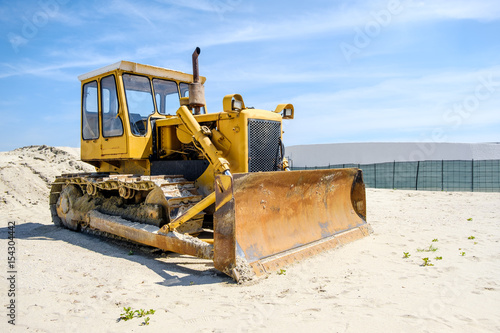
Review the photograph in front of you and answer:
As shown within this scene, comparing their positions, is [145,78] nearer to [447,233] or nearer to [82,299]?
[82,299]

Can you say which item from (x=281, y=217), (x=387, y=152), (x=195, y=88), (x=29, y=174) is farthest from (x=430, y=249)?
(x=387, y=152)

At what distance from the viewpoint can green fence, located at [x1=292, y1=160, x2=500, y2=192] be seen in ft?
65.3

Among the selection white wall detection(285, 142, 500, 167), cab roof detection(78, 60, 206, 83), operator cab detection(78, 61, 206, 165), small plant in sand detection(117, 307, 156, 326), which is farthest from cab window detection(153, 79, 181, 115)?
white wall detection(285, 142, 500, 167)

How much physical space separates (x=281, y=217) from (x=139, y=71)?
12.8 ft

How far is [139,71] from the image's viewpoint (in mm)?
6867

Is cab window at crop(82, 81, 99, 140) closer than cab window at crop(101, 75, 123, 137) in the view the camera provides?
No

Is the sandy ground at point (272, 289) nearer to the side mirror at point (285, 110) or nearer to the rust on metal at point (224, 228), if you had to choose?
the rust on metal at point (224, 228)

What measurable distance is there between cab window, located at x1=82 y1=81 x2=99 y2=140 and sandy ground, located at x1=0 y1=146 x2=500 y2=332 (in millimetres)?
2081

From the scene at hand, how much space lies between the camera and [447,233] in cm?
680

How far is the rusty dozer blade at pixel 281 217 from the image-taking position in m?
4.29

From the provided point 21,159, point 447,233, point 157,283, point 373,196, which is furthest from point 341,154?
point 157,283

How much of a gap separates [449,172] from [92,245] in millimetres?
20086

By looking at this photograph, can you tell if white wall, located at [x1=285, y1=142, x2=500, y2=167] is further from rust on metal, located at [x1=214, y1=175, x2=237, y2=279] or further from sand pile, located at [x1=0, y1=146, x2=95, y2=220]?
rust on metal, located at [x1=214, y1=175, x2=237, y2=279]

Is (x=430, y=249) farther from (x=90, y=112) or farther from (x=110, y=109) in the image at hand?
(x=90, y=112)
